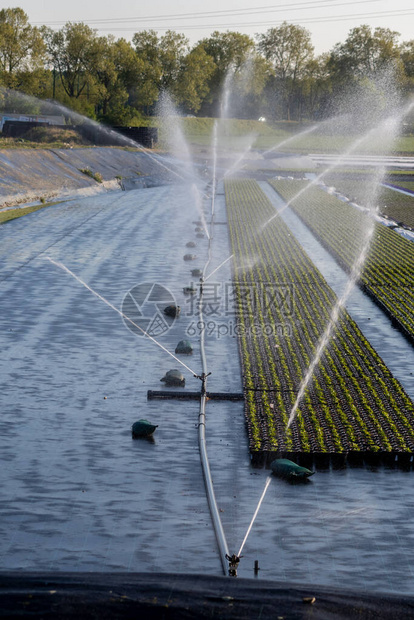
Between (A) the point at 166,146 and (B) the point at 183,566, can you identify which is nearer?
(B) the point at 183,566

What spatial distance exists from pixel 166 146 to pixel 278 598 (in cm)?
8864

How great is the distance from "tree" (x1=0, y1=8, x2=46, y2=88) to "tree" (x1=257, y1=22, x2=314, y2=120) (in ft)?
214

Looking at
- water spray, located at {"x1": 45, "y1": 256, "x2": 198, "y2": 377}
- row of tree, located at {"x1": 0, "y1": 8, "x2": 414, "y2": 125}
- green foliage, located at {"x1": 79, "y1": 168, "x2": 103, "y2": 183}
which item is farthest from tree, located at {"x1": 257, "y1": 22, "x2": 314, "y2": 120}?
water spray, located at {"x1": 45, "y1": 256, "x2": 198, "y2": 377}

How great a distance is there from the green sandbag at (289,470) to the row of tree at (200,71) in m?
84.0

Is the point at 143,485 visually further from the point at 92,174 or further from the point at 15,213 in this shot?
the point at 92,174

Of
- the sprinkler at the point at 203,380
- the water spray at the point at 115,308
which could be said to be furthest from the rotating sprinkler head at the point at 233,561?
the water spray at the point at 115,308

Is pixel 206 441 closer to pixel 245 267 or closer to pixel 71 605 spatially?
pixel 71 605

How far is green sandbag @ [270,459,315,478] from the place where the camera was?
11789mm

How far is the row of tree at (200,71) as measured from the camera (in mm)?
93188

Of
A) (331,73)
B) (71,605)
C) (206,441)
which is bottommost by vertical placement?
(206,441)

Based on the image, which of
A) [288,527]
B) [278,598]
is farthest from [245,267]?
[278,598]

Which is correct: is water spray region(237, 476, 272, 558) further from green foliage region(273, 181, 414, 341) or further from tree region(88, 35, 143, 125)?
tree region(88, 35, 143, 125)

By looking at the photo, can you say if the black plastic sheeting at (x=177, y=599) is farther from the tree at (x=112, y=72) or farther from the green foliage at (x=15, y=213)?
the tree at (x=112, y=72)

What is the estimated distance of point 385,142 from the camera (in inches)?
4441
